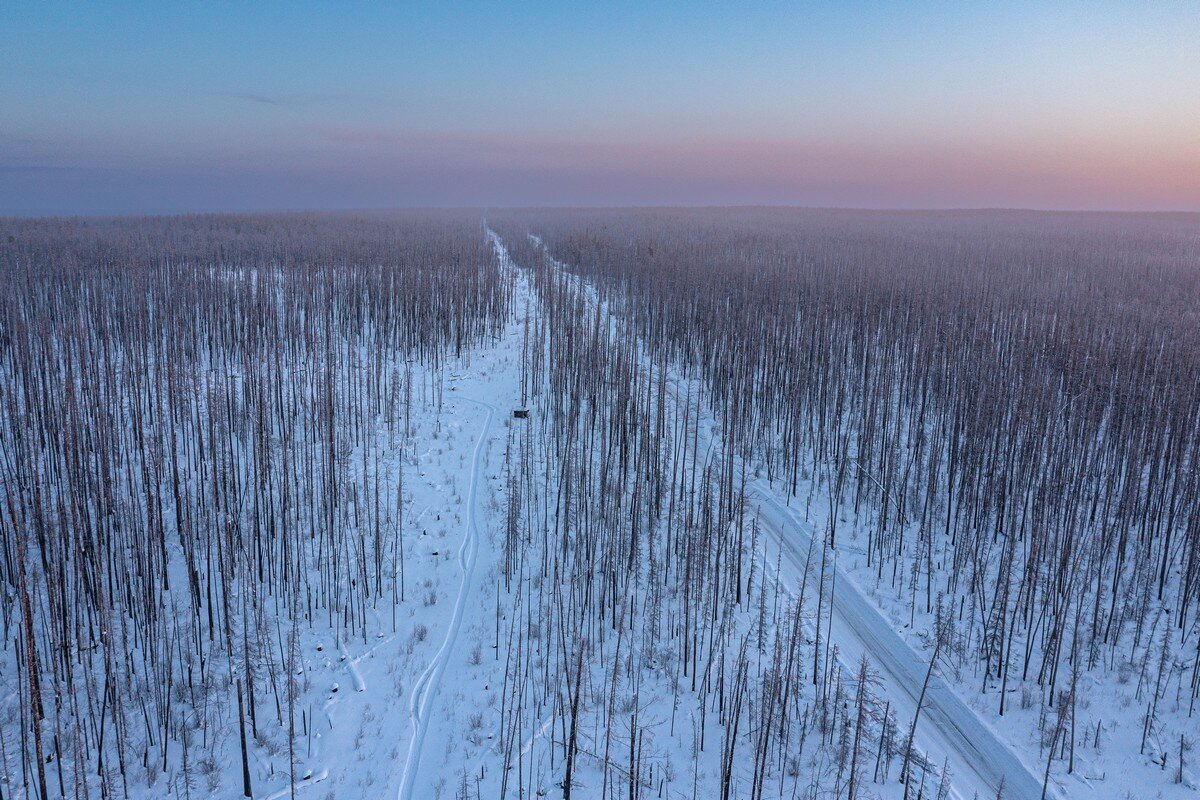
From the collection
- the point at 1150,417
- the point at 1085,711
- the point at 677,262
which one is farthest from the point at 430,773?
the point at 677,262

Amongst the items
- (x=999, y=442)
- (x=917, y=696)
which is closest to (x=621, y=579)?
(x=917, y=696)

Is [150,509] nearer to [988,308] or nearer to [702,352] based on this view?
[702,352]

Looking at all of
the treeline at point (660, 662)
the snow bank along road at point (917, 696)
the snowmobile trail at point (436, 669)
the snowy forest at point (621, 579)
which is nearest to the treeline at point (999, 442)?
the snowy forest at point (621, 579)

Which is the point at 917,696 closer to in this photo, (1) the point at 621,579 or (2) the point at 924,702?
(2) the point at 924,702

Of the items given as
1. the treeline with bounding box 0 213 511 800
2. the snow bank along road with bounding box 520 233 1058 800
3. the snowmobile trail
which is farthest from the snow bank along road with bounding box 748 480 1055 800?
the treeline with bounding box 0 213 511 800

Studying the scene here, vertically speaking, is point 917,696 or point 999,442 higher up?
point 999,442

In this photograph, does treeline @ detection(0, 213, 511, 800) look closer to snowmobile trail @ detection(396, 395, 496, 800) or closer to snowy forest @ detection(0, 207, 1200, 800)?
snowy forest @ detection(0, 207, 1200, 800)
